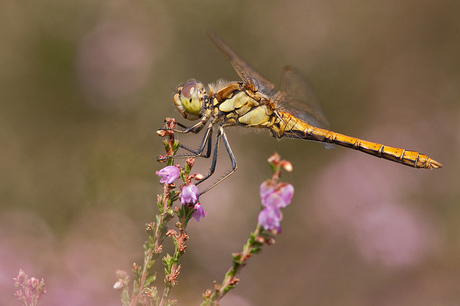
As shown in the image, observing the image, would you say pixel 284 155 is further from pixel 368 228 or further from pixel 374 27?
pixel 374 27

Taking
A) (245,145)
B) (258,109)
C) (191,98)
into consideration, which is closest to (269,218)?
(191,98)

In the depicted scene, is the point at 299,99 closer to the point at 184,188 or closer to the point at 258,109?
the point at 258,109

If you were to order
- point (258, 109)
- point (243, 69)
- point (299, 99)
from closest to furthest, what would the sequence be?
point (243, 69) < point (258, 109) < point (299, 99)

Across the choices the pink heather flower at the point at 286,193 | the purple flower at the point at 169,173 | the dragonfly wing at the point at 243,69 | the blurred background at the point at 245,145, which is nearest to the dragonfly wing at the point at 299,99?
→ the dragonfly wing at the point at 243,69

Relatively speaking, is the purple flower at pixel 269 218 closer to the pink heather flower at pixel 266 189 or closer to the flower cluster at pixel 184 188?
the pink heather flower at pixel 266 189

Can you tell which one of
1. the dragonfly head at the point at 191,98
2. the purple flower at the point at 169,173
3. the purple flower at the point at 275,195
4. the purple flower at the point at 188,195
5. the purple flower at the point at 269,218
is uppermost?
the dragonfly head at the point at 191,98
